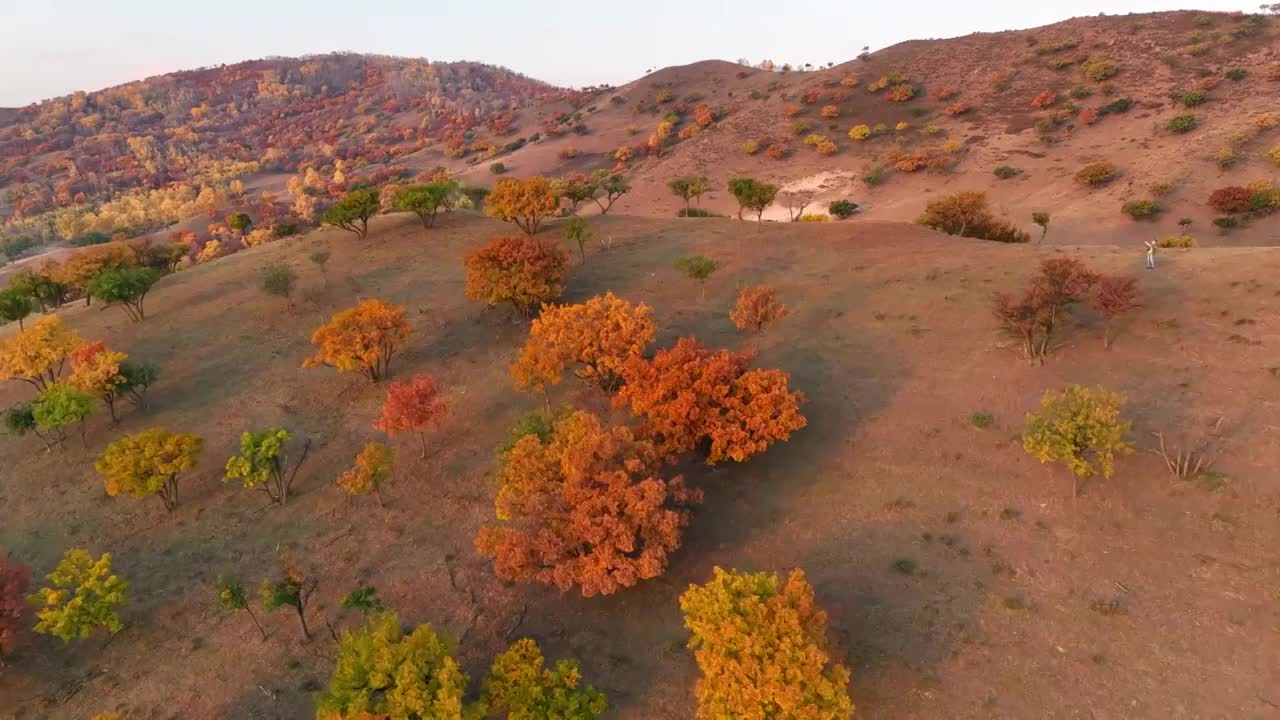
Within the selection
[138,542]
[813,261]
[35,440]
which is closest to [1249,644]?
[813,261]

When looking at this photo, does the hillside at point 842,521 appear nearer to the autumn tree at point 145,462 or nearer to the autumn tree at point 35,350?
the autumn tree at point 145,462

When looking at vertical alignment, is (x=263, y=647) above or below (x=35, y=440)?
below

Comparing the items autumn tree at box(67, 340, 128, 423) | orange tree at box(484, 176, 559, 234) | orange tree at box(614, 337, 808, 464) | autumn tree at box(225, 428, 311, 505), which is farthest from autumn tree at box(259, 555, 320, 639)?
orange tree at box(484, 176, 559, 234)

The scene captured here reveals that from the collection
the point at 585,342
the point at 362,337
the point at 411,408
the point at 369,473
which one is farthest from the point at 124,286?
the point at 585,342

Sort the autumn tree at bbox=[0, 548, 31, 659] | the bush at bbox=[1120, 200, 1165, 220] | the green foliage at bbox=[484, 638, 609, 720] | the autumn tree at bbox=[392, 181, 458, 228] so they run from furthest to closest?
the bush at bbox=[1120, 200, 1165, 220] → the autumn tree at bbox=[392, 181, 458, 228] → the autumn tree at bbox=[0, 548, 31, 659] → the green foliage at bbox=[484, 638, 609, 720]

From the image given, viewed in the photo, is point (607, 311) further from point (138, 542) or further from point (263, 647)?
point (138, 542)

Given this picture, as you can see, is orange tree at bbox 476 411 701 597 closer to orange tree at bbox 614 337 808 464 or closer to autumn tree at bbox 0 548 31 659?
orange tree at bbox 614 337 808 464

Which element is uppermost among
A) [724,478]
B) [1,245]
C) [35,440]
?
[1,245]
